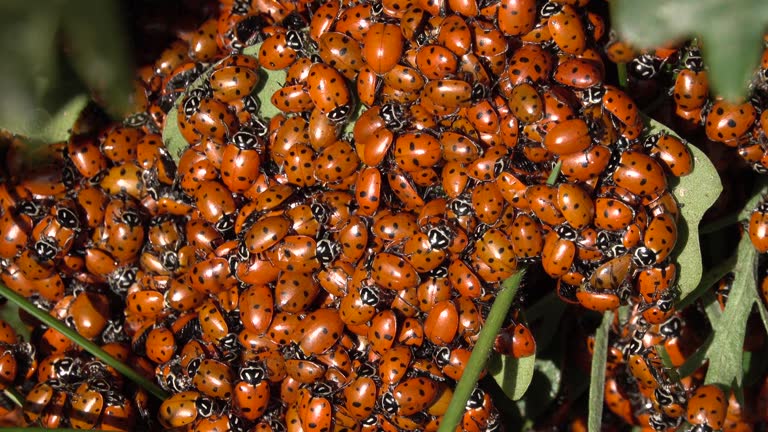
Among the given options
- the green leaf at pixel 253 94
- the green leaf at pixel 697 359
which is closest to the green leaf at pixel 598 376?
the green leaf at pixel 697 359

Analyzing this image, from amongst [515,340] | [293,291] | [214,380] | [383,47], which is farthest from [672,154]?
[214,380]

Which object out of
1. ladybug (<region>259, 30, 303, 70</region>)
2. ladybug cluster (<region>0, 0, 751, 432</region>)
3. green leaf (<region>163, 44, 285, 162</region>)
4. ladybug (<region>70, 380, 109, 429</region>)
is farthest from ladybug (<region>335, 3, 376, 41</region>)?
ladybug (<region>70, 380, 109, 429</region>)

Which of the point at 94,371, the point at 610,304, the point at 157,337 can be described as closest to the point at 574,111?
the point at 610,304

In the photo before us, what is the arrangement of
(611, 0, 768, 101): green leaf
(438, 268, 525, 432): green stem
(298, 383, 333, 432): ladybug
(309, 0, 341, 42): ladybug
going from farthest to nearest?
1. (309, 0, 341, 42): ladybug
2. (298, 383, 333, 432): ladybug
3. (438, 268, 525, 432): green stem
4. (611, 0, 768, 101): green leaf

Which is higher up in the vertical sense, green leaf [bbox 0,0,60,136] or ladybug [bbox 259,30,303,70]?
green leaf [bbox 0,0,60,136]

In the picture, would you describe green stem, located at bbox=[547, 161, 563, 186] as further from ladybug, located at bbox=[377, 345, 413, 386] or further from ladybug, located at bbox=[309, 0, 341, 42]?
ladybug, located at bbox=[309, 0, 341, 42]

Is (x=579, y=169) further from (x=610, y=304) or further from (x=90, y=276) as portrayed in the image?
(x=90, y=276)

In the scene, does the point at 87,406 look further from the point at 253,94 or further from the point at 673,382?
the point at 673,382
